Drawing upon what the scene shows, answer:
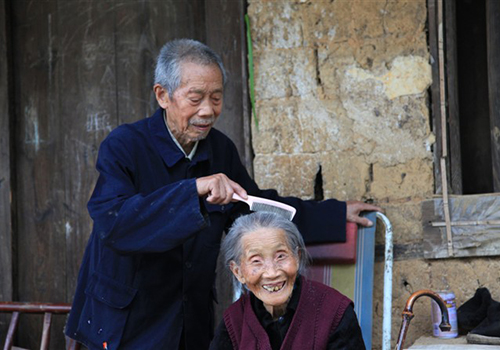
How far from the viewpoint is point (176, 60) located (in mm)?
3193

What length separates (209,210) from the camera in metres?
3.33

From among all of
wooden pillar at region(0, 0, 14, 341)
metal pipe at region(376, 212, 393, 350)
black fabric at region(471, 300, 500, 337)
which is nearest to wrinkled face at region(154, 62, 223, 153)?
metal pipe at region(376, 212, 393, 350)

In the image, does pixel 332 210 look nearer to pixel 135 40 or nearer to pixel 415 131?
pixel 415 131

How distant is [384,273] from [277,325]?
0.87 m

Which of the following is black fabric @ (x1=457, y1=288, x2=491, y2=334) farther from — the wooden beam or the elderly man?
the elderly man

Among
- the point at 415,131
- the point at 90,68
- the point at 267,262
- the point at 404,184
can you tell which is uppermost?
the point at 90,68

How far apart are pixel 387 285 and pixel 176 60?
4.40 ft

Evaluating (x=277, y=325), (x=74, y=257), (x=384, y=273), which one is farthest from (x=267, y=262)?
(x=74, y=257)

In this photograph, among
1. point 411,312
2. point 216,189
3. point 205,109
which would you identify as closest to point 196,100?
point 205,109

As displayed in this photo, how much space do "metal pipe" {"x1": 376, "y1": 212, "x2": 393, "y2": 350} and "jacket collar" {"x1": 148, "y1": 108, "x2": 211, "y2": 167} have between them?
0.91 meters

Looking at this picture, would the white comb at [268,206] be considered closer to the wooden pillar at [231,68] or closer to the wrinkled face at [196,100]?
the wrinkled face at [196,100]

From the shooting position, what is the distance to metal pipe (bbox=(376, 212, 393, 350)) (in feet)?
11.7

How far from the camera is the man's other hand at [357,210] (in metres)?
3.68

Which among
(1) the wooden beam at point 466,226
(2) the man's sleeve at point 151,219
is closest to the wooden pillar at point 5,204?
(2) the man's sleeve at point 151,219
